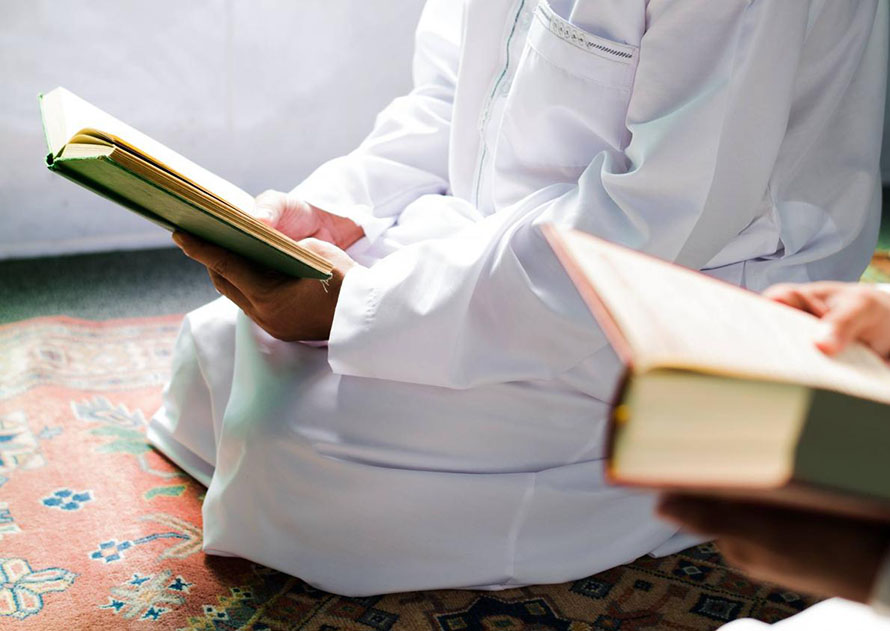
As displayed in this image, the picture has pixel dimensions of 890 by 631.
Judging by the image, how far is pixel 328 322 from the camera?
1380mm

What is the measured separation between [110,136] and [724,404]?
80 cm

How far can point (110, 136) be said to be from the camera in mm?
1052

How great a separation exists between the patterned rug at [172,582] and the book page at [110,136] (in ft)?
1.87

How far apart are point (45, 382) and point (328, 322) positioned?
1.01 meters

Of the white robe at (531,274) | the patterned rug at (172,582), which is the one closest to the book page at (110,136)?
the white robe at (531,274)

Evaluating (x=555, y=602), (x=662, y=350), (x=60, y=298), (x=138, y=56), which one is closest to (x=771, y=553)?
(x=662, y=350)

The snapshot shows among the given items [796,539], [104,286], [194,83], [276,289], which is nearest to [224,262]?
[276,289]

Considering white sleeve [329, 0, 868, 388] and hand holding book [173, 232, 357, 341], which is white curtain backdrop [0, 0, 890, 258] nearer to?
hand holding book [173, 232, 357, 341]

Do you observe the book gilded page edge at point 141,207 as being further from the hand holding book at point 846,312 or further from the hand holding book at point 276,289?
the hand holding book at point 846,312

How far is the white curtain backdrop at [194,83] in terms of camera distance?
2.86 m

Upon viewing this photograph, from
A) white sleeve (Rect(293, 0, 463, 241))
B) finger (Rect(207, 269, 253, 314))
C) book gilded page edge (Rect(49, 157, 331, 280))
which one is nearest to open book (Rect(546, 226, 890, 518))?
book gilded page edge (Rect(49, 157, 331, 280))

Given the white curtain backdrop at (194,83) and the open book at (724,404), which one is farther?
the white curtain backdrop at (194,83)

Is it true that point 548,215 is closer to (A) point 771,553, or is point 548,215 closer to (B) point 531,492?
(B) point 531,492

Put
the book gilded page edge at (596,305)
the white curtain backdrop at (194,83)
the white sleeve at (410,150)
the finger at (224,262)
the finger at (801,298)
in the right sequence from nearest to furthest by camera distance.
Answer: the book gilded page edge at (596,305) < the finger at (801,298) < the finger at (224,262) < the white sleeve at (410,150) < the white curtain backdrop at (194,83)
